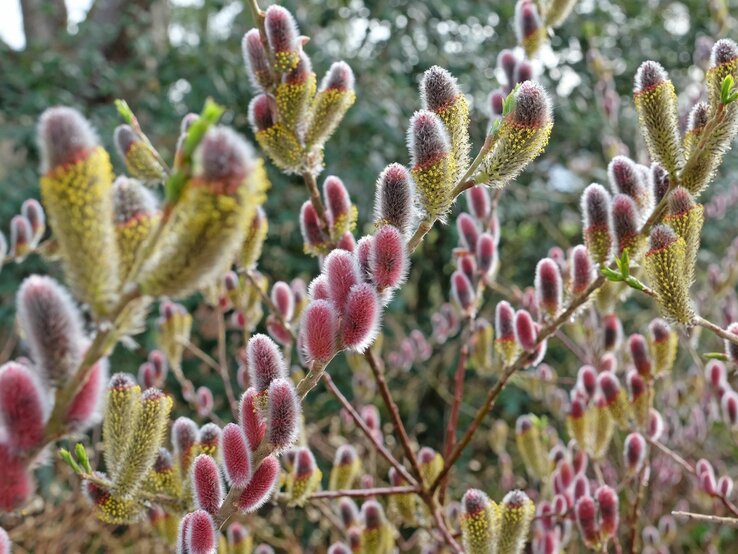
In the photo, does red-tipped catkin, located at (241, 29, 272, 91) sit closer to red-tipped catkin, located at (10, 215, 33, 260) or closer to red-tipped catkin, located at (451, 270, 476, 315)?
red-tipped catkin, located at (451, 270, 476, 315)

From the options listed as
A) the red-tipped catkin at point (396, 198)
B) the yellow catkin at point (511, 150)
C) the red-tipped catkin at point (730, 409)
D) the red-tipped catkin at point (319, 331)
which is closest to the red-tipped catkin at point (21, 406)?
the red-tipped catkin at point (319, 331)

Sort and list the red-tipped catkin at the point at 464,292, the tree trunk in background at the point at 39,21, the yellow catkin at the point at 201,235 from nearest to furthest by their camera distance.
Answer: the yellow catkin at the point at 201,235 < the red-tipped catkin at the point at 464,292 < the tree trunk in background at the point at 39,21

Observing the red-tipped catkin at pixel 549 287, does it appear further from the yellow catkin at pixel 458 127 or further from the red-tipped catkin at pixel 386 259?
the red-tipped catkin at pixel 386 259

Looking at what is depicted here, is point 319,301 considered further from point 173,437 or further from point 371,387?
point 371,387

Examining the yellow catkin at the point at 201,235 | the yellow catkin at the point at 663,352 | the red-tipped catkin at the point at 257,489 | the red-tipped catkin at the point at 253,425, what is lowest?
the red-tipped catkin at the point at 257,489

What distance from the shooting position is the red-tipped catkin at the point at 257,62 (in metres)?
0.90

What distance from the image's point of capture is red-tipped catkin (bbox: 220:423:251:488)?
24.5 inches

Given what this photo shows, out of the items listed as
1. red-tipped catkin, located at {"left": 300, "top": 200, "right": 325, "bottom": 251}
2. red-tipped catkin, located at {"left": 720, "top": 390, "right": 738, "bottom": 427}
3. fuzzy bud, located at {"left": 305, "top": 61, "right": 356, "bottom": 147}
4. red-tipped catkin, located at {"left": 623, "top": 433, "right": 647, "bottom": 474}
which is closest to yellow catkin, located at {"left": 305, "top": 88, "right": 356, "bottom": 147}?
fuzzy bud, located at {"left": 305, "top": 61, "right": 356, "bottom": 147}

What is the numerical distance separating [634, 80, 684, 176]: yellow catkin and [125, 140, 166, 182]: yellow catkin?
639 millimetres

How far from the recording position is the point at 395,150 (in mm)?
3373

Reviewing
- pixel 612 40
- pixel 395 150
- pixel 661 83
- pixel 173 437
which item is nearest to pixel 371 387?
pixel 173 437

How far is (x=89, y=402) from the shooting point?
454mm

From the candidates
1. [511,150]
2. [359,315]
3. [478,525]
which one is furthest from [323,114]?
[478,525]

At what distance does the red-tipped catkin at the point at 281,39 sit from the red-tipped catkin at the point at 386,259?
323mm
